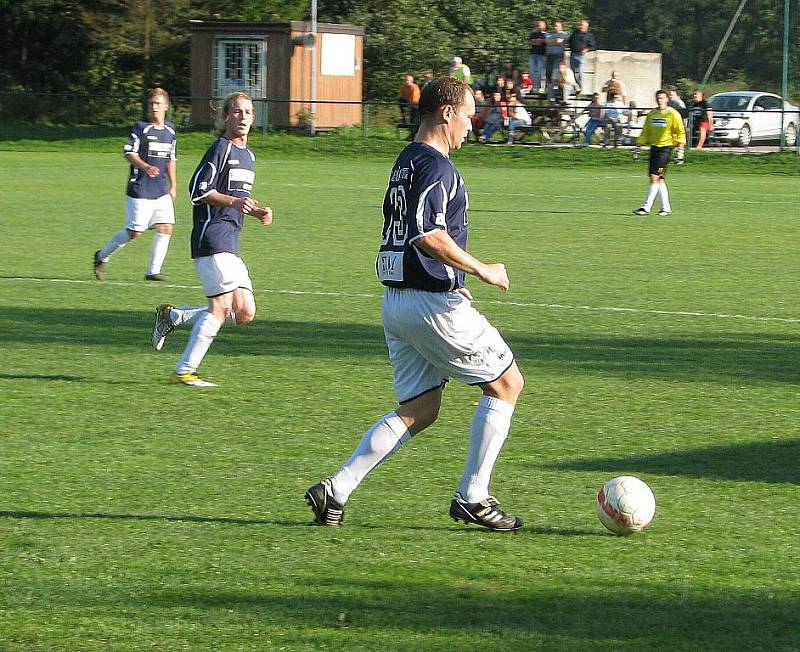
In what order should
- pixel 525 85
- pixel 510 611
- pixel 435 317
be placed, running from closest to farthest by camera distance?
pixel 510 611, pixel 435 317, pixel 525 85

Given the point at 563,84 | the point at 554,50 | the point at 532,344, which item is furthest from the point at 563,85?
the point at 532,344

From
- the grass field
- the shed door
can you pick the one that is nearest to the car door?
the shed door

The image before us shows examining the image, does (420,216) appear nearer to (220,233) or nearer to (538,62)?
(220,233)

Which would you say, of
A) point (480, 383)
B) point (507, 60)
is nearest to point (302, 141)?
point (507, 60)

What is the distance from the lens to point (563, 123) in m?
39.2

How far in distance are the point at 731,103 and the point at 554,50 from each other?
5549 millimetres

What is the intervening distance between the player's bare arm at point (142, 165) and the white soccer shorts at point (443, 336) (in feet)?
28.8

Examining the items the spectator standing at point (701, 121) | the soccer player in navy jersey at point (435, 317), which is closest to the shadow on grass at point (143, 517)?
the soccer player in navy jersey at point (435, 317)

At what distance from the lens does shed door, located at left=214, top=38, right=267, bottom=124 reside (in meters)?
44.3

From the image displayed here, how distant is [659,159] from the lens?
22734 mm

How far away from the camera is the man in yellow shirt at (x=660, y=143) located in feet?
75.2

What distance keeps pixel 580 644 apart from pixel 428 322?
60.6 inches

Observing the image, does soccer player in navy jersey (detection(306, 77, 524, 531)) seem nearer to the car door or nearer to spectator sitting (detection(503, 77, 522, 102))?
spectator sitting (detection(503, 77, 522, 102))

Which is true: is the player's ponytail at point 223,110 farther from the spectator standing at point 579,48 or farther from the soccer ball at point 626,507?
the spectator standing at point 579,48
